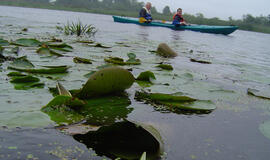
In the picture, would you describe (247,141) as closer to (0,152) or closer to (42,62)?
(0,152)

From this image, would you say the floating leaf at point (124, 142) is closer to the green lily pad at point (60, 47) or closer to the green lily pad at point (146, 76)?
the green lily pad at point (146, 76)

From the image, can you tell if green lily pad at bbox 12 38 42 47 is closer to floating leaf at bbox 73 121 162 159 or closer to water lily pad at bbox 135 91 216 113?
water lily pad at bbox 135 91 216 113

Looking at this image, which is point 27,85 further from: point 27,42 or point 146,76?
point 27,42

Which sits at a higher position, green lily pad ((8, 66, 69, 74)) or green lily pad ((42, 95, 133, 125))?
green lily pad ((8, 66, 69, 74))

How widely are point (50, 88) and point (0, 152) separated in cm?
70

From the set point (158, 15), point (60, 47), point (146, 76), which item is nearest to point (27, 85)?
point (146, 76)

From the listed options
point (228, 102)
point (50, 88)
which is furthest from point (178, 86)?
point (50, 88)

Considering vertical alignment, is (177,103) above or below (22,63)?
below

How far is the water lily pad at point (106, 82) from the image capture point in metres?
1.37

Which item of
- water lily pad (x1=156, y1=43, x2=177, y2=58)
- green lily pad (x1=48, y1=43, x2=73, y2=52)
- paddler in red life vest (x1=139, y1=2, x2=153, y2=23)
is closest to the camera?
green lily pad (x1=48, y1=43, x2=73, y2=52)

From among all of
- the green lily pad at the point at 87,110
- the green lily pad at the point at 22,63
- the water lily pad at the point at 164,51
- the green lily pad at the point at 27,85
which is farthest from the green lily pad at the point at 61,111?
the water lily pad at the point at 164,51

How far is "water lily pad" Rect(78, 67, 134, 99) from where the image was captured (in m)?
1.37

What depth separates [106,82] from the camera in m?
1.43

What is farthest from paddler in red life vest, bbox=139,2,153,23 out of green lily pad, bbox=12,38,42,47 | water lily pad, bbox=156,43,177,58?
green lily pad, bbox=12,38,42,47
